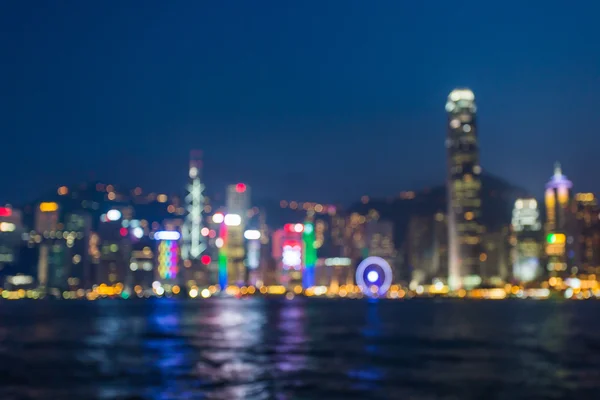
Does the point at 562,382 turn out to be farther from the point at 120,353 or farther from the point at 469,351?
the point at 120,353

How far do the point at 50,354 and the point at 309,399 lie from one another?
26.5 m

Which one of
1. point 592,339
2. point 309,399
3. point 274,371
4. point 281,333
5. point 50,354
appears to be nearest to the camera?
point 309,399

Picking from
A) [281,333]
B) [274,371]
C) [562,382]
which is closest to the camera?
[562,382]

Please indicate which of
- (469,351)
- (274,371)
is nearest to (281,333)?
(469,351)

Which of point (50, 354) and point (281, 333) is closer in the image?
point (50, 354)

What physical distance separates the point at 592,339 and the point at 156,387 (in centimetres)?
4400

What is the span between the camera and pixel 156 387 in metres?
36.8

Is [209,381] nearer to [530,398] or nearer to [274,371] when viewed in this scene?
[274,371]

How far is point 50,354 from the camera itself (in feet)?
178

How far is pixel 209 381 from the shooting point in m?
38.5

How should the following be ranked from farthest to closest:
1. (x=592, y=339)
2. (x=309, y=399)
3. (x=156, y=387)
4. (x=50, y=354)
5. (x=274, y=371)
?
1. (x=592, y=339)
2. (x=50, y=354)
3. (x=274, y=371)
4. (x=156, y=387)
5. (x=309, y=399)

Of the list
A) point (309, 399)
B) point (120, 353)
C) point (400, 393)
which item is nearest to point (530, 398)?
point (400, 393)

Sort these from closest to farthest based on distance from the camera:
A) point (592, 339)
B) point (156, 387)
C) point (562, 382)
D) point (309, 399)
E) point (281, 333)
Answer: point (309, 399)
point (156, 387)
point (562, 382)
point (592, 339)
point (281, 333)

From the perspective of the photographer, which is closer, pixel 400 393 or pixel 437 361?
pixel 400 393
